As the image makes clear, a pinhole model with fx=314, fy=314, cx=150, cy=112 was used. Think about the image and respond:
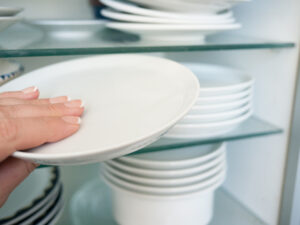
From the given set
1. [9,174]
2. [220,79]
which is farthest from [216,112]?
[9,174]

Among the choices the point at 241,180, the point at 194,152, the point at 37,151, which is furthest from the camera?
the point at 241,180

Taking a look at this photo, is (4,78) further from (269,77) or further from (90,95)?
(269,77)

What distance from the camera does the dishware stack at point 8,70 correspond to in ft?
1.57

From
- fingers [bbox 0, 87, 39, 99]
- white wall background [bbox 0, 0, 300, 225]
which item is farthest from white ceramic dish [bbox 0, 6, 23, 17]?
white wall background [bbox 0, 0, 300, 225]

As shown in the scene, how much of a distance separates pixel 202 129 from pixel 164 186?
133mm

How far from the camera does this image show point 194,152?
69 centimetres

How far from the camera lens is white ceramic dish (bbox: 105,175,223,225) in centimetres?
60

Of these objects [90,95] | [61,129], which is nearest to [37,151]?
[61,129]

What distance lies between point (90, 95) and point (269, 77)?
1.30 ft

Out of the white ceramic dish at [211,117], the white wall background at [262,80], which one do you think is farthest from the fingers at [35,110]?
the white wall background at [262,80]

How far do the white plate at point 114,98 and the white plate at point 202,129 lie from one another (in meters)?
0.14

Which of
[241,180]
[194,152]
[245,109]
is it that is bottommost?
[241,180]

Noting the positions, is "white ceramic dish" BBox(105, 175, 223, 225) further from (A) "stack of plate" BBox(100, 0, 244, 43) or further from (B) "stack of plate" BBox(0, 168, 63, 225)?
(A) "stack of plate" BBox(100, 0, 244, 43)

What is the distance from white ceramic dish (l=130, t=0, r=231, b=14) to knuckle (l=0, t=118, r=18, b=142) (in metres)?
0.33
